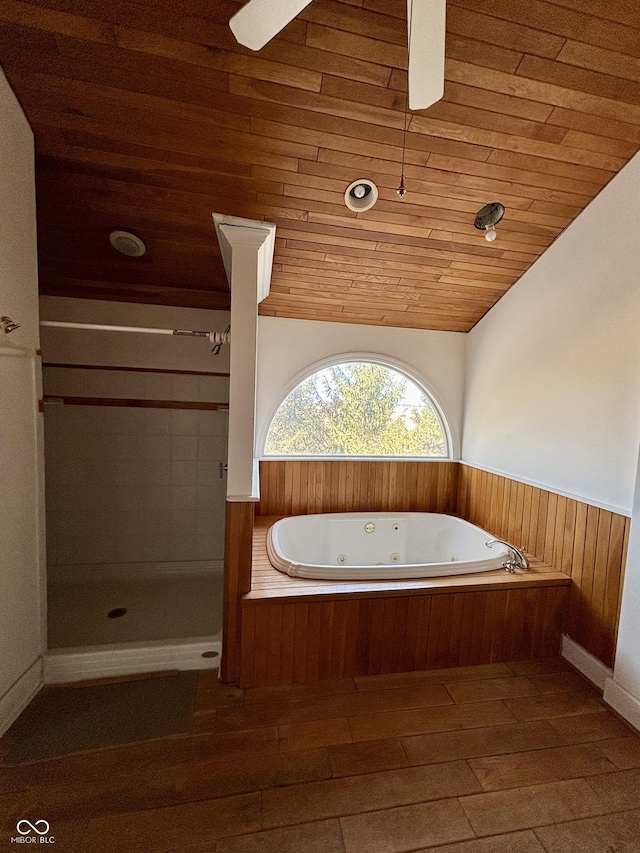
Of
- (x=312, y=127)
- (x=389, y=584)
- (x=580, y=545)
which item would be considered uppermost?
(x=312, y=127)

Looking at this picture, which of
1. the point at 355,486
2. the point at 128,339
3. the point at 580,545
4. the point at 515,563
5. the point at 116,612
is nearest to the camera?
the point at 580,545

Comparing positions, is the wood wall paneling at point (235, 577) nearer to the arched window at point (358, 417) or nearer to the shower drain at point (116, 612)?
the shower drain at point (116, 612)

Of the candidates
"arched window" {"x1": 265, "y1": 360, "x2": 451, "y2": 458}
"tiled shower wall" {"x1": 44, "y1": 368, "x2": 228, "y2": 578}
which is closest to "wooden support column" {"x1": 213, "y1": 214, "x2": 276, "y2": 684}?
"tiled shower wall" {"x1": 44, "y1": 368, "x2": 228, "y2": 578}

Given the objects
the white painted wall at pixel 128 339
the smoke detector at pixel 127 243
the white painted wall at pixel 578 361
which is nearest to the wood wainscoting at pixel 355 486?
the white painted wall at pixel 578 361

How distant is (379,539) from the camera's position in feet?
9.36

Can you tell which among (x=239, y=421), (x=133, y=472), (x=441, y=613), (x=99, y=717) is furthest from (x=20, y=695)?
(x=441, y=613)

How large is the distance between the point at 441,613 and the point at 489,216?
2136mm

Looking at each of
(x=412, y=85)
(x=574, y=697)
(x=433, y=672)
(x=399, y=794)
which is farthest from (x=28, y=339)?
(x=574, y=697)

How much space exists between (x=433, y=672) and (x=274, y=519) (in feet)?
4.65

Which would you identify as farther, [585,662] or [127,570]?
[127,570]

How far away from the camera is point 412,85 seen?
923 millimetres

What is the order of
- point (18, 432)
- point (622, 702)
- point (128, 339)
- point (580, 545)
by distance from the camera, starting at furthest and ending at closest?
point (128, 339), point (580, 545), point (622, 702), point (18, 432)

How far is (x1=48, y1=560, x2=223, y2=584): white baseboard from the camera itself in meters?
2.53

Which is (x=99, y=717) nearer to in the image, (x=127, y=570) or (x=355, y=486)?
(x=127, y=570)
